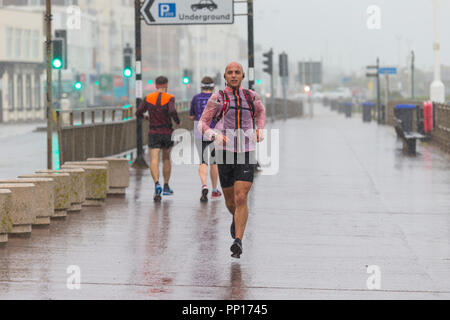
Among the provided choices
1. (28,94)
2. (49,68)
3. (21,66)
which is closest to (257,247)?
(49,68)

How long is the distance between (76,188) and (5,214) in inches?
105

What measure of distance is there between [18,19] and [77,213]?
205 feet

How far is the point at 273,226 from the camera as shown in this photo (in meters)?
12.2

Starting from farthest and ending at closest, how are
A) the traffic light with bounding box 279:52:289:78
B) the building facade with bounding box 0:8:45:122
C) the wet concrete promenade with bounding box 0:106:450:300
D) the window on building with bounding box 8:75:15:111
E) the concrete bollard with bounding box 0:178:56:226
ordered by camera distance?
the building facade with bounding box 0:8:45:122 < the window on building with bounding box 8:75:15:111 < the traffic light with bounding box 279:52:289:78 < the concrete bollard with bounding box 0:178:56:226 < the wet concrete promenade with bounding box 0:106:450:300

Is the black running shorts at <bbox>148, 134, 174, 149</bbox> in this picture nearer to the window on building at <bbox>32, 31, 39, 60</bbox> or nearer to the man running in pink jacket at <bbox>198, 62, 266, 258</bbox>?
the man running in pink jacket at <bbox>198, 62, 266, 258</bbox>

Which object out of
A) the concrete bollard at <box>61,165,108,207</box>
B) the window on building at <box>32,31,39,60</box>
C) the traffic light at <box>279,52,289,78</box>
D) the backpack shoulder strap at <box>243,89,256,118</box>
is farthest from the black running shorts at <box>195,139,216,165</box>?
the window on building at <box>32,31,39,60</box>

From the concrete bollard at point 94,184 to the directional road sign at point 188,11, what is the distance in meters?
7.04

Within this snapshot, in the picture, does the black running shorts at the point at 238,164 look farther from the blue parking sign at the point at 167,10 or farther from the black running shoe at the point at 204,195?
the blue parking sign at the point at 167,10

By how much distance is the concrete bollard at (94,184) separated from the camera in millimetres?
14117

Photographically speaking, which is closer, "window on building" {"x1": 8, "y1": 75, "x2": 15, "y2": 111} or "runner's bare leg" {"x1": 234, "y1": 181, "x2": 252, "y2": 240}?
"runner's bare leg" {"x1": 234, "y1": 181, "x2": 252, "y2": 240}

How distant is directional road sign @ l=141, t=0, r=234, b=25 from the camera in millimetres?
20547

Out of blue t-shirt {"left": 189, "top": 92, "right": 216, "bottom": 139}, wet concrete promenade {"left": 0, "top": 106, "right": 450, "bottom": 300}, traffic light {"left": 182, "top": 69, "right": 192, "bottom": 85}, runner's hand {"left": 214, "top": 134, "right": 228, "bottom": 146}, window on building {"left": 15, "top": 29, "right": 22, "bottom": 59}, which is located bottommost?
wet concrete promenade {"left": 0, "top": 106, "right": 450, "bottom": 300}

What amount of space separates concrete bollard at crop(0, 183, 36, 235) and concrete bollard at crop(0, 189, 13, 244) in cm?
27
